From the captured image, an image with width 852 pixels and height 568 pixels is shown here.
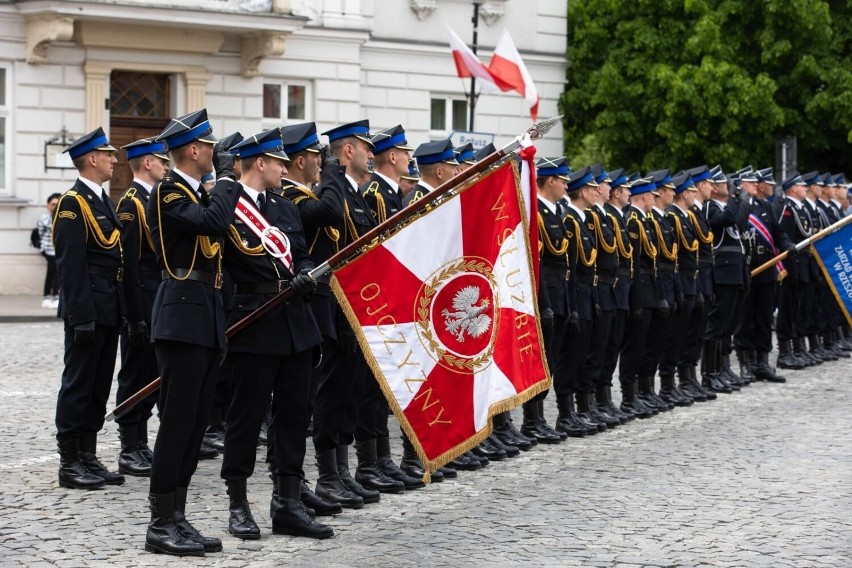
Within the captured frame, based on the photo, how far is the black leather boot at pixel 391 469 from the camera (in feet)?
32.2

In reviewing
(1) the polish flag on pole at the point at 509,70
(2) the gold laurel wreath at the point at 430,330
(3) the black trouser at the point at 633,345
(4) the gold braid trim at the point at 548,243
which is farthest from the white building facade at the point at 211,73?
(2) the gold laurel wreath at the point at 430,330

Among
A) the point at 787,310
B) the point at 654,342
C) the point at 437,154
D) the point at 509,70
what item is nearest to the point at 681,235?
the point at 654,342

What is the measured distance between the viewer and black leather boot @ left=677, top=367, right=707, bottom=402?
14.7 meters

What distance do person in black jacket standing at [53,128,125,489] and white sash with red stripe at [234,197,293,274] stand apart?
6.16ft

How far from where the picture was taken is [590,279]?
12625 mm

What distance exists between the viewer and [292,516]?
26.8 feet

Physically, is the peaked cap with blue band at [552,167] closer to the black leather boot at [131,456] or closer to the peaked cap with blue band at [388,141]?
the peaked cap with blue band at [388,141]

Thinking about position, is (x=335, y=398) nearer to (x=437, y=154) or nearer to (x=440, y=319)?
(x=440, y=319)

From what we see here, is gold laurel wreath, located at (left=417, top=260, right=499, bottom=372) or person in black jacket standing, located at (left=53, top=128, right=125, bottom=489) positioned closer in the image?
gold laurel wreath, located at (left=417, top=260, right=499, bottom=372)

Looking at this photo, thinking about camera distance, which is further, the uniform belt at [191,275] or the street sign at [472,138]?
the street sign at [472,138]

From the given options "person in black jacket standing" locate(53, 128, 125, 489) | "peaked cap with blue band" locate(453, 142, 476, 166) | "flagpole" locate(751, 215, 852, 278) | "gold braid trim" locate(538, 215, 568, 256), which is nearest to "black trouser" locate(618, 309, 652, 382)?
"gold braid trim" locate(538, 215, 568, 256)

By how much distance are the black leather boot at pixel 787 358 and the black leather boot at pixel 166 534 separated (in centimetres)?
1125

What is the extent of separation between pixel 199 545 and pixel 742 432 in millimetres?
5994

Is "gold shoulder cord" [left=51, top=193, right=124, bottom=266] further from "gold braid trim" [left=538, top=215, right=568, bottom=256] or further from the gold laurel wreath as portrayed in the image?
"gold braid trim" [left=538, top=215, right=568, bottom=256]
